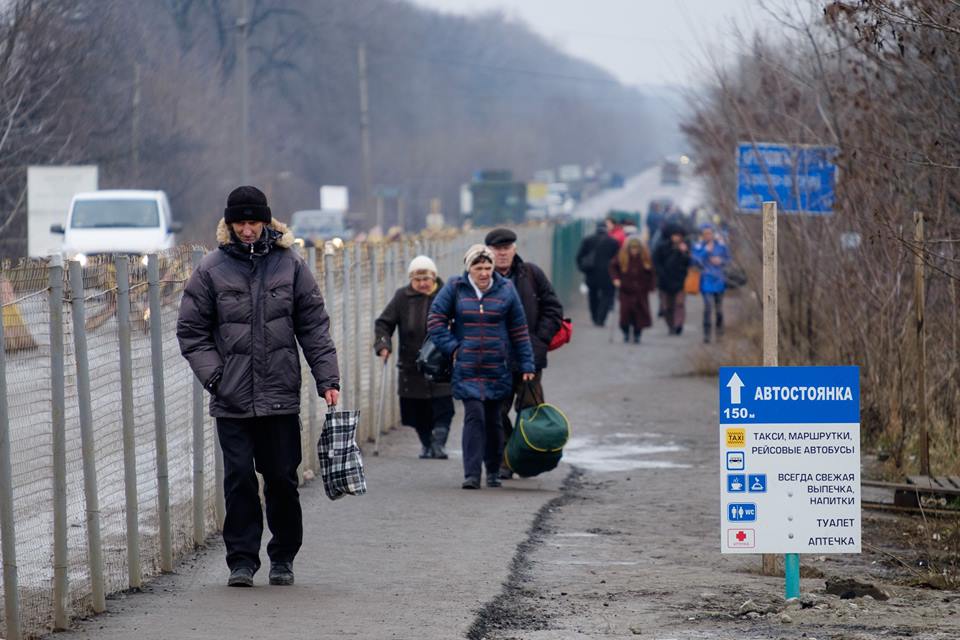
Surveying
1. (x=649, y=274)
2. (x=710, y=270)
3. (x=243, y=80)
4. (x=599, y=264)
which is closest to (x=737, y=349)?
(x=710, y=270)

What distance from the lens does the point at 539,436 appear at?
13102 mm

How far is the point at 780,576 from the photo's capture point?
33.4 feet

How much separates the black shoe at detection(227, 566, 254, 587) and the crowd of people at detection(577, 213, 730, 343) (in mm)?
17672

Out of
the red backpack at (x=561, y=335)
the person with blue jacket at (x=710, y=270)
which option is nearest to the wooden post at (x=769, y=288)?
the red backpack at (x=561, y=335)

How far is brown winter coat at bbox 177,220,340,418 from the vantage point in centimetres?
884

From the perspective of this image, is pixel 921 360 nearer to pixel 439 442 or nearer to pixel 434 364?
pixel 434 364

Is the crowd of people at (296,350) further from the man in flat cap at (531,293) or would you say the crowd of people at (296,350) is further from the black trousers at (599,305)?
the black trousers at (599,305)

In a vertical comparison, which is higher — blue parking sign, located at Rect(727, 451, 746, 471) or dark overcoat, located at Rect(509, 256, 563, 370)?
dark overcoat, located at Rect(509, 256, 563, 370)

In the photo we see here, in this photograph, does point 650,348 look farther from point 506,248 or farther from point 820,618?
point 820,618

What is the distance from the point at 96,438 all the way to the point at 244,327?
2.84 ft

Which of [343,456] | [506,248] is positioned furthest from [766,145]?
[343,456]

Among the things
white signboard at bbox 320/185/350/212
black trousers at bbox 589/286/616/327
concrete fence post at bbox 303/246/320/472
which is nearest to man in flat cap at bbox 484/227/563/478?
concrete fence post at bbox 303/246/320/472

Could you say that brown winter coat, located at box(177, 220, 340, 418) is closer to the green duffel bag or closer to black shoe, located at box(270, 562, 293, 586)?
black shoe, located at box(270, 562, 293, 586)

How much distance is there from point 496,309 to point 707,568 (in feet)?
10.1
